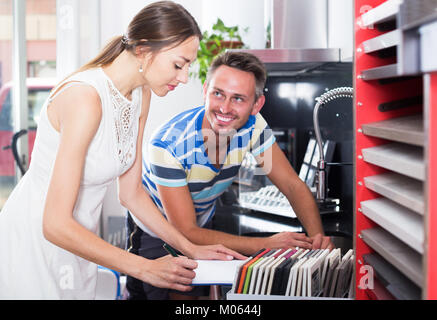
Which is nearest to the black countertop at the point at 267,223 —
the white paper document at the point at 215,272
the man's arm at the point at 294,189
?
the man's arm at the point at 294,189

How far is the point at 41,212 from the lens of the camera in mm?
1154

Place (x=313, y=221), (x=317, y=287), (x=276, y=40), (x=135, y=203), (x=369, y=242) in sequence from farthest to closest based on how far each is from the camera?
1. (x=276, y=40)
2. (x=313, y=221)
3. (x=135, y=203)
4. (x=317, y=287)
5. (x=369, y=242)

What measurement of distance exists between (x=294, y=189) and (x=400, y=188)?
3.43 ft

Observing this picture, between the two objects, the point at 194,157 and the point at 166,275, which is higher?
the point at 194,157

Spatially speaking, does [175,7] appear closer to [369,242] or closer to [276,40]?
[369,242]

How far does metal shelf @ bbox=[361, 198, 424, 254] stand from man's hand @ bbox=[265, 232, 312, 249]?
0.56m

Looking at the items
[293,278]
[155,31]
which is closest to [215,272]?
[293,278]

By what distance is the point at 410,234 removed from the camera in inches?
23.9

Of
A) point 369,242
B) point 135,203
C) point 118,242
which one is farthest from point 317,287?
point 118,242

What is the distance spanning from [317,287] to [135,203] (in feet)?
2.11

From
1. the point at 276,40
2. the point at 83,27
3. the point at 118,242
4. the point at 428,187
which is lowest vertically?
the point at 118,242

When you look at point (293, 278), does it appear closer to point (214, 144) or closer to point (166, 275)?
point (166, 275)

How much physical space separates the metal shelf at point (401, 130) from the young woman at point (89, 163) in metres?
0.50

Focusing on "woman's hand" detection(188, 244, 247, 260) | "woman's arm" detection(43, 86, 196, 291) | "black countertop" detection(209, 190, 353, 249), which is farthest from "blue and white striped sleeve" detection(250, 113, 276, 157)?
"woman's arm" detection(43, 86, 196, 291)
